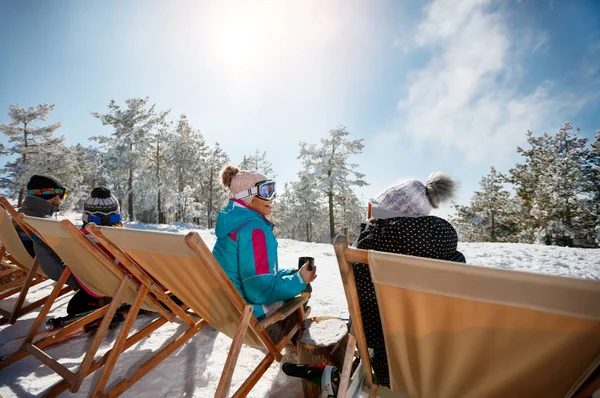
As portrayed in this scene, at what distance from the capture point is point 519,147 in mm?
27750

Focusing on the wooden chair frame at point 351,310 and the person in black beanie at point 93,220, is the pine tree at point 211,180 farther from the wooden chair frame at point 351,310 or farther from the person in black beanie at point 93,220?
the wooden chair frame at point 351,310

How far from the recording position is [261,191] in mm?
2434

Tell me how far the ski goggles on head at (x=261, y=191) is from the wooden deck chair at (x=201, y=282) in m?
0.83

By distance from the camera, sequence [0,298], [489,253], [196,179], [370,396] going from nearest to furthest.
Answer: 1. [370,396]
2. [0,298]
3. [489,253]
4. [196,179]

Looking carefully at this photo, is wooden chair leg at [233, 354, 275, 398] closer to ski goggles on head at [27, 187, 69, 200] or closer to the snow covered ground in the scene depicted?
the snow covered ground

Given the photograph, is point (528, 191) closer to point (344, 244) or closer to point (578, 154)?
point (578, 154)

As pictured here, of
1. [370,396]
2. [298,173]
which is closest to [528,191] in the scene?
[298,173]

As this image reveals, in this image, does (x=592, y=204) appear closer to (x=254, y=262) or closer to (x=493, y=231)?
(x=493, y=231)

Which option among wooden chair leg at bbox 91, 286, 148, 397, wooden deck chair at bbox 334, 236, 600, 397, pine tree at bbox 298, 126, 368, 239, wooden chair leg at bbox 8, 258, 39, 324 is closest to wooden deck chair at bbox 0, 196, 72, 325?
wooden chair leg at bbox 8, 258, 39, 324

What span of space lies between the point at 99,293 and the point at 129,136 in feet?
85.2

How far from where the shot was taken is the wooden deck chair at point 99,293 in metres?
1.98

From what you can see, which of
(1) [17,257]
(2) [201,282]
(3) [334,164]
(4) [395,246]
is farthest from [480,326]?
(3) [334,164]

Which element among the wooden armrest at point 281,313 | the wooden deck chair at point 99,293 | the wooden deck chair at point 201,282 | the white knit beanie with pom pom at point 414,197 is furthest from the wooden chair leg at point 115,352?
the white knit beanie with pom pom at point 414,197

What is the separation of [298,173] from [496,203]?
21.0m
